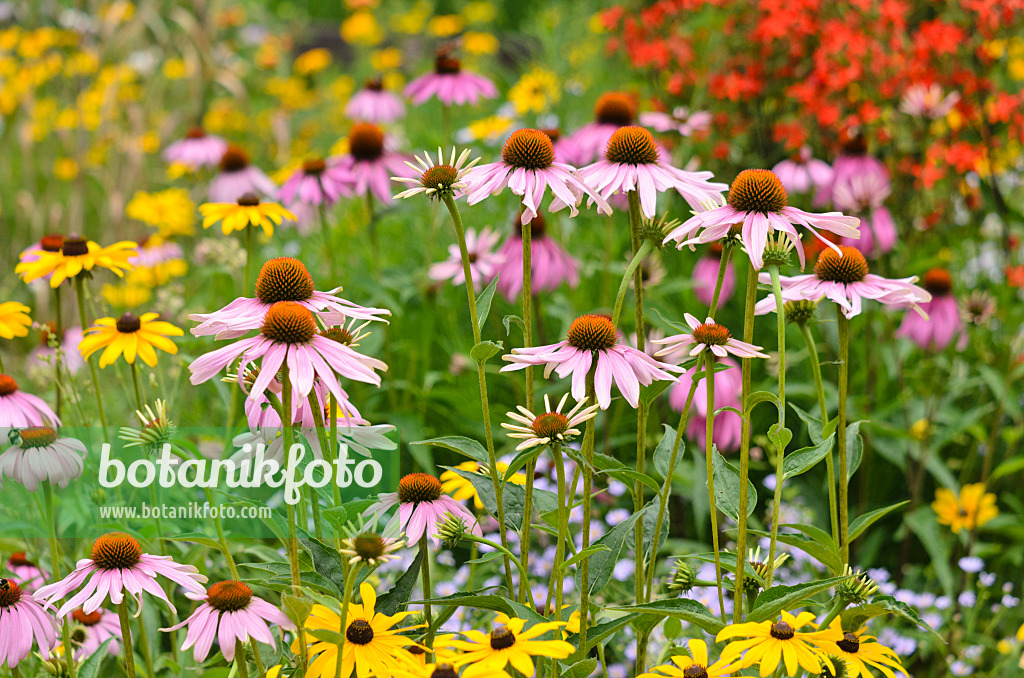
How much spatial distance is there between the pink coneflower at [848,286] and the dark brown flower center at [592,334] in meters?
0.29

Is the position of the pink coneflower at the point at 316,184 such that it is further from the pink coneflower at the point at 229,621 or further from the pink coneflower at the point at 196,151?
the pink coneflower at the point at 229,621

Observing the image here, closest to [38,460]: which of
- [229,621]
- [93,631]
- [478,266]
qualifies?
[93,631]

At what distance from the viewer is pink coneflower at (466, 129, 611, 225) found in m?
1.13

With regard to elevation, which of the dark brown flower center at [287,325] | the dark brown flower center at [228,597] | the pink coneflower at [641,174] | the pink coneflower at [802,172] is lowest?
the dark brown flower center at [228,597]

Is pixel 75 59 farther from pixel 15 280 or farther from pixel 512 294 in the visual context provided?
pixel 512 294

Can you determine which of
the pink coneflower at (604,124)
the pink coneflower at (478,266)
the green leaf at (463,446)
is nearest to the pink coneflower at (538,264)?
the pink coneflower at (478,266)

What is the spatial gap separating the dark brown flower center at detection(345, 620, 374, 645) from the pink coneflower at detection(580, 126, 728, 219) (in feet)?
2.11

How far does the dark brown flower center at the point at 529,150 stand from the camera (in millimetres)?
1166

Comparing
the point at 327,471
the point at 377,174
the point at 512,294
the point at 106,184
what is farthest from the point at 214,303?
the point at 327,471

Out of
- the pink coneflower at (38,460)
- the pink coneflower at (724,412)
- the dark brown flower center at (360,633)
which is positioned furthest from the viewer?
the pink coneflower at (724,412)

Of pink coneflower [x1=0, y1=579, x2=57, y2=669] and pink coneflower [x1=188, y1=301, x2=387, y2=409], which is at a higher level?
pink coneflower [x1=188, y1=301, x2=387, y2=409]

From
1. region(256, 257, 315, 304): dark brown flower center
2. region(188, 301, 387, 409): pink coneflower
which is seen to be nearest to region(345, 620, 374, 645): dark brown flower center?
region(188, 301, 387, 409): pink coneflower

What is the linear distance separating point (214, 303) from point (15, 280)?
1526 mm

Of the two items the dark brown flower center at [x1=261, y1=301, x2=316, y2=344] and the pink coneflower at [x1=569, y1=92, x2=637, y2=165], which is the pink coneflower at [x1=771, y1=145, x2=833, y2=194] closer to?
the pink coneflower at [x1=569, y1=92, x2=637, y2=165]
